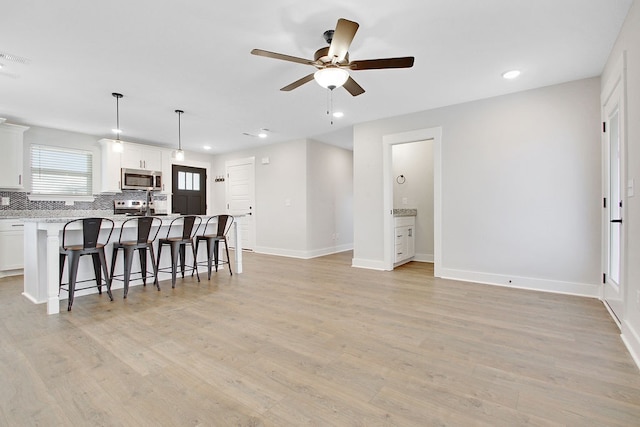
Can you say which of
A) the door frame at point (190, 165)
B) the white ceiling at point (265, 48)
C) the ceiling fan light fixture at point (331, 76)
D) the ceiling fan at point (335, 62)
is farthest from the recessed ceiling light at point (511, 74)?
the door frame at point (190, 165)

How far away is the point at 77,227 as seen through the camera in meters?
3.35

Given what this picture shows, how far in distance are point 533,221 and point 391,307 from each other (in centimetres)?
229

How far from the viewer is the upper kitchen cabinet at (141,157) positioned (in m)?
6.02

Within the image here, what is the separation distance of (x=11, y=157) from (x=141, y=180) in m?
1.87

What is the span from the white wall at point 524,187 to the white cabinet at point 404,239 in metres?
0.89

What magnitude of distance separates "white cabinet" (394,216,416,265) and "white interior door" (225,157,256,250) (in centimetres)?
361

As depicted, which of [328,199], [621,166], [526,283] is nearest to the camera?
[621,166]

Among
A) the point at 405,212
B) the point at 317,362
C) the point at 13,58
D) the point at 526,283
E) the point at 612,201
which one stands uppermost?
the point at 13,58

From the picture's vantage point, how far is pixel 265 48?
286 cm

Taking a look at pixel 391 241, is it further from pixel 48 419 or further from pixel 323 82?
pixel 48 419

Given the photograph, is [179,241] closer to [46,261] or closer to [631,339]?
[46,261]

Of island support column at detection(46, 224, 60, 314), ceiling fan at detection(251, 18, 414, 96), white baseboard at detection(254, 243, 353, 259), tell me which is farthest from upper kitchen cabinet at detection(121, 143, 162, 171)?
ceiling fan at detection(251, 18, 414, 96)

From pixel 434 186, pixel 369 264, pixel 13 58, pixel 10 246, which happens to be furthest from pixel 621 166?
pixel 10 246

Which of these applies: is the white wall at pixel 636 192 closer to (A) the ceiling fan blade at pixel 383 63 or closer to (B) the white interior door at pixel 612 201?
(B) the white interior door at pixel 612 201
